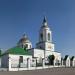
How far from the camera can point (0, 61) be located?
3647 cm

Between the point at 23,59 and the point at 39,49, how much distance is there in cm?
813

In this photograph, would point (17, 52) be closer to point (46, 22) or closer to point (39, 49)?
point (39, 49)

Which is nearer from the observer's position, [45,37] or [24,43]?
[45,37]

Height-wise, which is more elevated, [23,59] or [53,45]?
[53,45]

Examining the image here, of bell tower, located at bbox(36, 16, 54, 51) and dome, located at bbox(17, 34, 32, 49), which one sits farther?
dome, located at bbox(17, 34, 32, 49)

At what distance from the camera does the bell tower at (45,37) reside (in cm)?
4541

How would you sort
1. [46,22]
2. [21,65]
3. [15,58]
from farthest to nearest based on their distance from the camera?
[46,22] → [15,58] → [21,65]

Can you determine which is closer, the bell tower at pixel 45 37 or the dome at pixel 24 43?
the bell tower at pixel 45 37

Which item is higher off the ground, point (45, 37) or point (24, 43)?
point (45, 37)

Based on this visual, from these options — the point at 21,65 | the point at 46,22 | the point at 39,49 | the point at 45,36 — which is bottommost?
the point at 21,65

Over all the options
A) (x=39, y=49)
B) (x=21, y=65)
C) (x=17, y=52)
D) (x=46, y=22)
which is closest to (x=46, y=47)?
(x=39, y=49)

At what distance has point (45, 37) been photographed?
45.6 m

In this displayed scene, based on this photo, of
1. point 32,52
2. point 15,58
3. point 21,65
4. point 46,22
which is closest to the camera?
point 21,65

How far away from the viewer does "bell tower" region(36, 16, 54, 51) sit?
149ft
